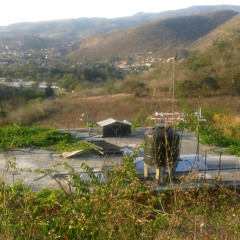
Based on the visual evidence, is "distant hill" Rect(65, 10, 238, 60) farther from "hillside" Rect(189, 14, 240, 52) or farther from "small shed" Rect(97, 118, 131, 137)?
"small shed" Rect(97, 118, 131, 137)

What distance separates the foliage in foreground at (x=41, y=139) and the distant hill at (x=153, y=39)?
1254 inches

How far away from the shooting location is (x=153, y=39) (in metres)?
44.9

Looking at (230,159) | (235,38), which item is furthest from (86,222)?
(235,38)

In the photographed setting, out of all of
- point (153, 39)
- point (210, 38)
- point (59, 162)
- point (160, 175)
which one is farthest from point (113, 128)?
point (153, 39)

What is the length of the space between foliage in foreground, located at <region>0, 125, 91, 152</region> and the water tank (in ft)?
7.85

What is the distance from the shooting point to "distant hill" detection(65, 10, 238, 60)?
43.1 meters

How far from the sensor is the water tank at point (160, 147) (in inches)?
205

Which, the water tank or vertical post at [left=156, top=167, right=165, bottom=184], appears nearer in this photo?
the water tank

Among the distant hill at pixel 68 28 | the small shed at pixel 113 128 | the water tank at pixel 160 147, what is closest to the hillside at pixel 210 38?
the small shed at pixel 113 128

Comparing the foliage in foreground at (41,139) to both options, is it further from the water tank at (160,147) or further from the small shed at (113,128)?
the water tank at (160,147)

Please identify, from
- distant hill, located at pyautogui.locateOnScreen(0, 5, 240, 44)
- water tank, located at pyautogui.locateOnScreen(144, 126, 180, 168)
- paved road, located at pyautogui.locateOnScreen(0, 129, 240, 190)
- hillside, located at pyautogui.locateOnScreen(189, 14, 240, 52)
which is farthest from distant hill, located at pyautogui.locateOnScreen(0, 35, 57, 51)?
water tank, located at pyautogui.locateOnScreen(144, 126, 180, 168)

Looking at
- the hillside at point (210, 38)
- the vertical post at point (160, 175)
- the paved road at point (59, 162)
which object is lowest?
the paved road at point (59, 162)

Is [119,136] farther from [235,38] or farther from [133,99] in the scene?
[235,38]

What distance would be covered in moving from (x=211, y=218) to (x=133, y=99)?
17.4m
